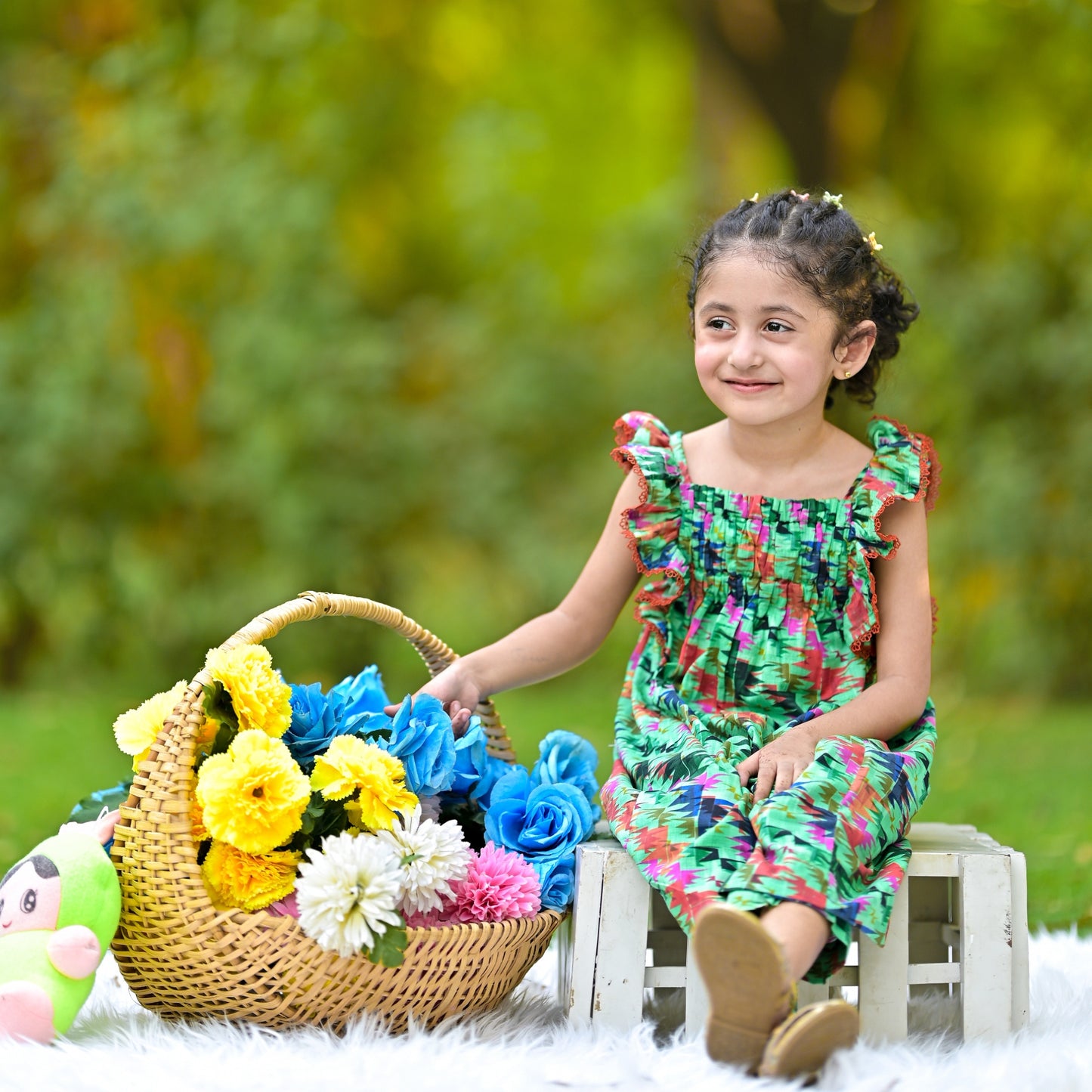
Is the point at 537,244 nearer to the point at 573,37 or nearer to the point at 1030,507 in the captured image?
the point at 573,37

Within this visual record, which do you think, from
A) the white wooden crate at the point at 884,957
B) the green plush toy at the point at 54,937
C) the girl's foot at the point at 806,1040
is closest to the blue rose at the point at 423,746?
the white wooden crate at the point at 884,957

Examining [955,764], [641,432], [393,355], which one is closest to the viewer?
[641,432]

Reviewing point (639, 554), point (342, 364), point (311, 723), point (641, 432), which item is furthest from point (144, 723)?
point (342, 364)

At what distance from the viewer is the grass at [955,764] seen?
2734mm

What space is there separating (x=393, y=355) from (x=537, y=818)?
3922mm

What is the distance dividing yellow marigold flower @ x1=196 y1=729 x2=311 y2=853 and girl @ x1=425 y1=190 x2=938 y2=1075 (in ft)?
1.17

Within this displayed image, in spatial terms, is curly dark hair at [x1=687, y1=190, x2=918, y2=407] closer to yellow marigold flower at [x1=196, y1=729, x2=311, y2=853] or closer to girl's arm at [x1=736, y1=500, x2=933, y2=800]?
girl's arm at [x1=736, y1=500, x2=933, y2=800]

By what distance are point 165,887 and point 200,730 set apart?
198mm

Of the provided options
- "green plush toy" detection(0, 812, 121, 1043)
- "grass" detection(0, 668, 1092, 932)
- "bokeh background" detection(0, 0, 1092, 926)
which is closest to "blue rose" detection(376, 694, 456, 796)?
"green plush toy" detection(0, 812, 121, 1043)

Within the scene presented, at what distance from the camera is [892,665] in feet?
A: 6.19

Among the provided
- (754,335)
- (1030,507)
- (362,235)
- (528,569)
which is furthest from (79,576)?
(754,335)

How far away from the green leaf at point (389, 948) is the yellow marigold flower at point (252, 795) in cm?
16

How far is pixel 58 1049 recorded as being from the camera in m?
1.51

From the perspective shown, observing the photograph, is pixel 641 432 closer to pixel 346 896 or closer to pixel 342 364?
pixel 346 896
